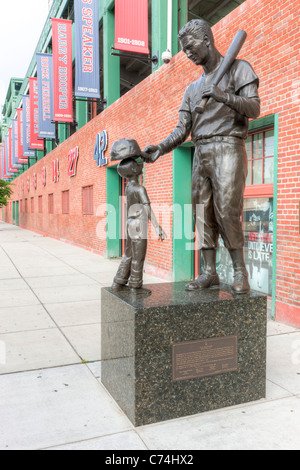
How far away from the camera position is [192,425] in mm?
2822

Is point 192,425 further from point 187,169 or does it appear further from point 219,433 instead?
point 187,169

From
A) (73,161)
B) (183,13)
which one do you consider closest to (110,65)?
(183,13)

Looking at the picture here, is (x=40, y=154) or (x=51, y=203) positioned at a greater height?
(x=40, y=154)

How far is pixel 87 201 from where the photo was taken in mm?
14953

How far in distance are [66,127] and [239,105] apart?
65.4ft

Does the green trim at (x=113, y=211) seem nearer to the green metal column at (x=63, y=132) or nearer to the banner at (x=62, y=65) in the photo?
the banner at (x=62, y=65)

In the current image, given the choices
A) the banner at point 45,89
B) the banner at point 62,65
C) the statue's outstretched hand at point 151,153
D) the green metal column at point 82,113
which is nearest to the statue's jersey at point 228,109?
the statue's outstretched hand at point 151,153

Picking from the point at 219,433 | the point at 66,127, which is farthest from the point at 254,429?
the point at 66,127

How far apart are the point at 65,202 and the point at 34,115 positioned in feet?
23.5

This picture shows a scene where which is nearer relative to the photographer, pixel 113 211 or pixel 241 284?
pixel 241 284

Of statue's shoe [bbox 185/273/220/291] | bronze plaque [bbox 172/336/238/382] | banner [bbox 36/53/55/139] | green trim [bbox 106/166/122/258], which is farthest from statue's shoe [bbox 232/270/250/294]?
banner [bbox 36/53/55/139]

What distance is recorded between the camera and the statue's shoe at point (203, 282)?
345 cm

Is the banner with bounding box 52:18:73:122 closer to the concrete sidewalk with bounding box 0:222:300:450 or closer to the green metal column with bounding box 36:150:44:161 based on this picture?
the concrete sidewalk with bounding box 0:222:300:450

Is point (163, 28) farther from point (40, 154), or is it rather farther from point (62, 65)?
point (40, 154)
